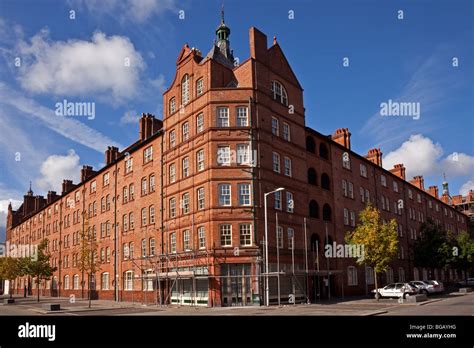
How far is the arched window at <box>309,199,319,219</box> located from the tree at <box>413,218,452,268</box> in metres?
22.4

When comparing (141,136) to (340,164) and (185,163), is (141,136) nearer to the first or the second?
(185,163)

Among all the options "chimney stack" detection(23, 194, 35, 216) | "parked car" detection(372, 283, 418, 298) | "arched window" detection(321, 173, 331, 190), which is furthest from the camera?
"chimney stack" detection(23, 194, 35, 216)

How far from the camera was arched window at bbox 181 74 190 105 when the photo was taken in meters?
38.3

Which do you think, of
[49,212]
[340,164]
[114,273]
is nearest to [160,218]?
[114,273]

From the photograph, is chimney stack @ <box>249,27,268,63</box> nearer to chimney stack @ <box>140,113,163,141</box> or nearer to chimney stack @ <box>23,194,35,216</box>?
chimney stack @ <box>140,113,163,141</box>

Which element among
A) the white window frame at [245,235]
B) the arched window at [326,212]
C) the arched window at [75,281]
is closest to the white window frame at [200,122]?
the white window frame at [245,235]

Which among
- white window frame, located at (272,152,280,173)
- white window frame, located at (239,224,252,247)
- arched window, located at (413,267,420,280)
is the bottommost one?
arched window, located at (413,267,420,280)

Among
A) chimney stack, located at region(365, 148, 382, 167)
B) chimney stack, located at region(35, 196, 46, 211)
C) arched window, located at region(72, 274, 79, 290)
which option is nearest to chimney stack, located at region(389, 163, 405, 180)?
chimney stack, located at region(365, 148, 382, 167)

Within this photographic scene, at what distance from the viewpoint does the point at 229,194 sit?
3356 cm

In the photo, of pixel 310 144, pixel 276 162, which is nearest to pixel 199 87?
pixel 276 162

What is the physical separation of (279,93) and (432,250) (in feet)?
104

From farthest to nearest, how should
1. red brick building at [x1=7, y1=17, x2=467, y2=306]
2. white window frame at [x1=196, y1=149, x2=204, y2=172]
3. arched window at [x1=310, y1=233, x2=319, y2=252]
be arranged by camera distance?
arched window at [x1=310, y1=233, x2=319, y2=252] → white window frame at [x1=196, y1=149, x2=204, y2=172] → red brick building at [x1=7, y1=17, x2=467, y2=306]

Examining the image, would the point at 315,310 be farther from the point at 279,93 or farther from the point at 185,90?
the point at 185,90

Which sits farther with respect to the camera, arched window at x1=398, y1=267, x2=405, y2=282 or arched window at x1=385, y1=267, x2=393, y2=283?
arched window at x1=398, y1=267, x2=405, y2=282
